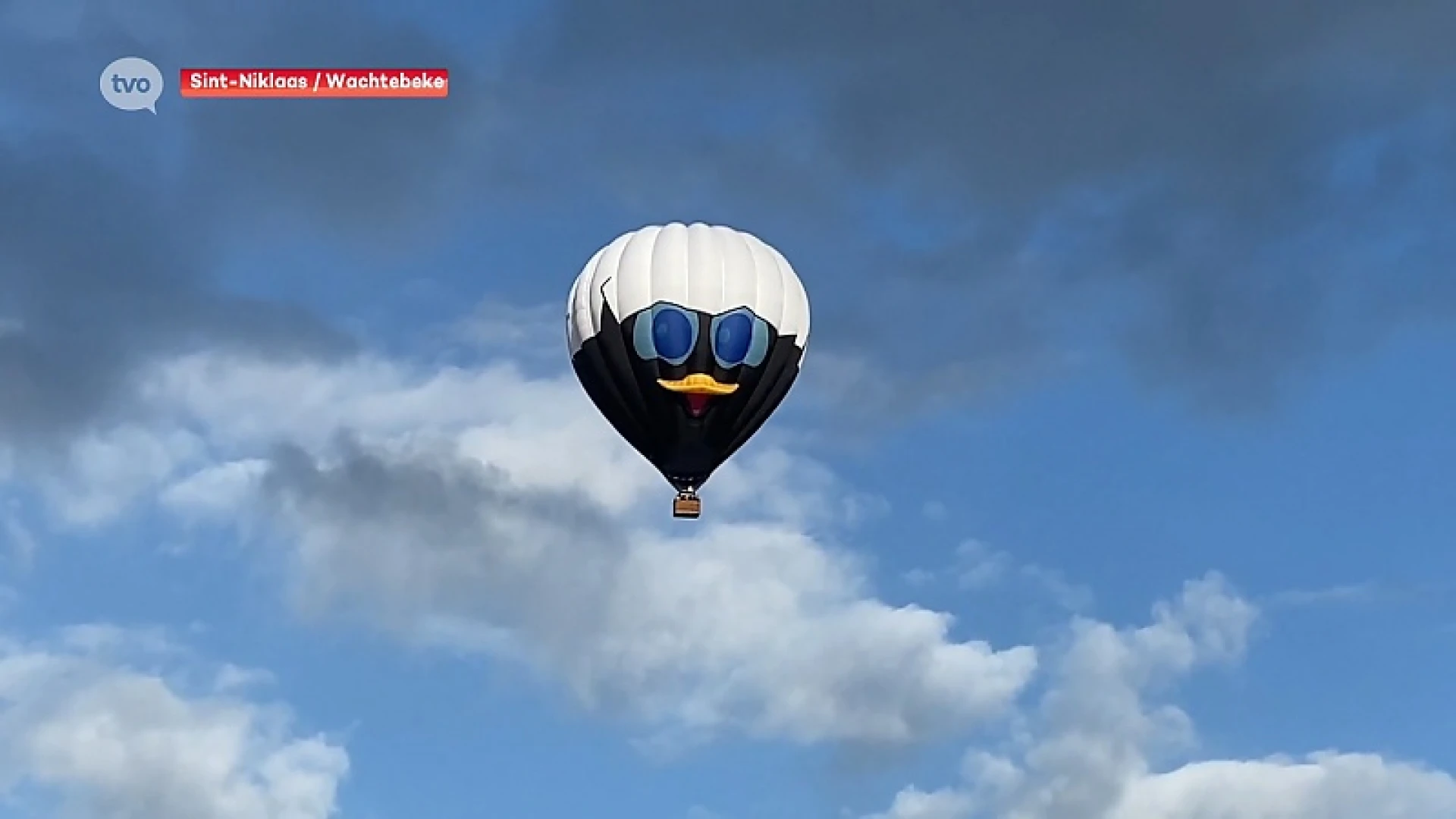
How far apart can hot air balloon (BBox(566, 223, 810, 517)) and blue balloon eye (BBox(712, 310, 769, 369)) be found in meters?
0.04

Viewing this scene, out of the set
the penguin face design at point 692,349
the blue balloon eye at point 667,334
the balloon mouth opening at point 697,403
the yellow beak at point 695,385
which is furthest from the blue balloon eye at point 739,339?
the balloon mouth opening at point 697,403

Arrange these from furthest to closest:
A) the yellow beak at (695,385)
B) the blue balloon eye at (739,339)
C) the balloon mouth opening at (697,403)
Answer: the blue balloon eye at (739,339), the balloon mouth opening at (697,403), the yellow beak at (695,385)

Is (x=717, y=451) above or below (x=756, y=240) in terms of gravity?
below

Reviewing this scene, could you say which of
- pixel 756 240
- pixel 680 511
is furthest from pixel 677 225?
pixel 680 511

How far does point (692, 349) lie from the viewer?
406 feet

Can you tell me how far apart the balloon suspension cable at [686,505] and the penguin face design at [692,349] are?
3.65 m

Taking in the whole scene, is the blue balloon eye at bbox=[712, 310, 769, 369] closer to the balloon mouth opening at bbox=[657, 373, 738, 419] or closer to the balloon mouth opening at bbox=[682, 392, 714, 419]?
the balloon mouth opening at bbox=[657, 373, 738, 419]

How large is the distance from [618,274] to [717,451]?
818 cm

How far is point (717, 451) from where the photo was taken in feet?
413

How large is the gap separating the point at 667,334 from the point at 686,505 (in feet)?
23.5

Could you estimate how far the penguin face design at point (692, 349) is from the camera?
123812 mm

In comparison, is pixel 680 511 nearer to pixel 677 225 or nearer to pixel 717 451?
pixel 717 451

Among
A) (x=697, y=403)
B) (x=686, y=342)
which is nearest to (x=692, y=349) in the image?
(x=686, y=342)

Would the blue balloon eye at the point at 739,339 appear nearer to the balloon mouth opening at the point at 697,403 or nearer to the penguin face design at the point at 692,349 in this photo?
the penguin face design at the point at 692,349
